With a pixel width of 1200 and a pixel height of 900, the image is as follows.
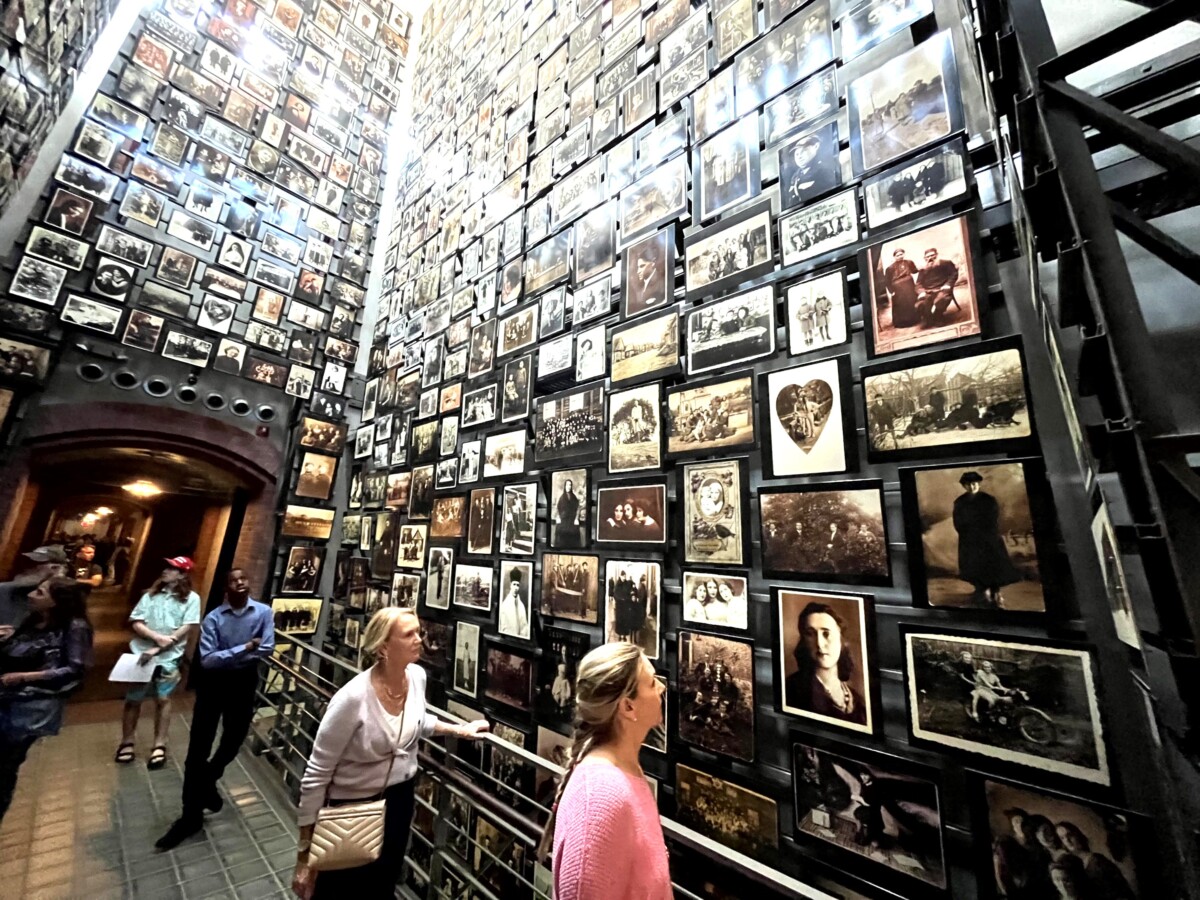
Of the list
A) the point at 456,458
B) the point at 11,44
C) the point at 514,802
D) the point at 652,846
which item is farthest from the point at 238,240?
the point at 652,846

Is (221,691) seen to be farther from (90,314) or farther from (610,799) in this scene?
(90,314)

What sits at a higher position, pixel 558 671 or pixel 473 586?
pixel 473 586

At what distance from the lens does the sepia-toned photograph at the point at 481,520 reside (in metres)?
3.93

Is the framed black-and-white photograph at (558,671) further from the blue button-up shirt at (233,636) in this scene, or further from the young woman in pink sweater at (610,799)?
the blue button-up shirt at (233,636)

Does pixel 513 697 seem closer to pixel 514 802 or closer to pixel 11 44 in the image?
pixel 514 802

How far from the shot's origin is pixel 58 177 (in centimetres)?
551

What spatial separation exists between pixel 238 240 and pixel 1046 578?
917cm

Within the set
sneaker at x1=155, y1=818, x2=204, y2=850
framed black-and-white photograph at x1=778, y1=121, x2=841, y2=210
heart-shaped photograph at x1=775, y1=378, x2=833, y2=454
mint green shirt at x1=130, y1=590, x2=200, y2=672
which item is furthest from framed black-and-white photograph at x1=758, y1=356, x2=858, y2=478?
mint green shirt at x1=130, y1=590, x2=200, y2=672

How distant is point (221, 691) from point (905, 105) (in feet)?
18.0

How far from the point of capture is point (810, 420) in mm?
2230

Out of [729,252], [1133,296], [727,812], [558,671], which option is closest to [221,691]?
[558,671]

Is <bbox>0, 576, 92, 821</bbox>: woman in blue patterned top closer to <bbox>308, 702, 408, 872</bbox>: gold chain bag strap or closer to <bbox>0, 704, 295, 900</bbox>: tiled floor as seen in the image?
<bbox>0, 704, 295, 900</bbox>: tiled floor

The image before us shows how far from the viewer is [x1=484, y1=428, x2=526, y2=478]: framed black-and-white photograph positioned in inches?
153

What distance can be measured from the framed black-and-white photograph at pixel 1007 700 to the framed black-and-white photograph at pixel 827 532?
278 millimetres
